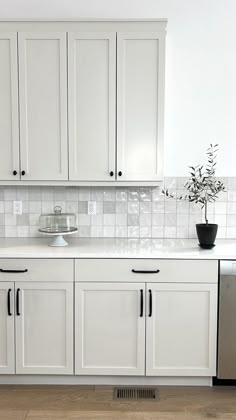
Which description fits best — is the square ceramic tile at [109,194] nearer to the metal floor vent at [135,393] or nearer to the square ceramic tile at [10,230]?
the square ceramic tile at [10,230]

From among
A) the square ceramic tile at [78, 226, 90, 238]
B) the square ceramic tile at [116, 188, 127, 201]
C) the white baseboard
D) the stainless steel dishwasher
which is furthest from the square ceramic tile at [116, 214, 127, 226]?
the white baseboard

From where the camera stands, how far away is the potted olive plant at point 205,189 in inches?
111

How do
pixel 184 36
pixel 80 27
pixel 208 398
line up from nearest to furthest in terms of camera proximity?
pixel 208 398
pixel 80 27
pixel 184 36

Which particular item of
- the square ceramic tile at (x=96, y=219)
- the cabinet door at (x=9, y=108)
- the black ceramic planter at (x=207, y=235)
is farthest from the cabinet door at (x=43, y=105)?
the black ceramic planter at (x=207, y=235)

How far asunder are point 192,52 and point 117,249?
5.28 ft

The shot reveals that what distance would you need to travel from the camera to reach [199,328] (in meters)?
2.65

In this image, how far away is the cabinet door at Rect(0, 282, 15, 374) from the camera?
2.66 metres

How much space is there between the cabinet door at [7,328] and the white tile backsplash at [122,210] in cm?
72

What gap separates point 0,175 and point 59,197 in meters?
0.52

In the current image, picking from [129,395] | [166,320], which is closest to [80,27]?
[166,320]

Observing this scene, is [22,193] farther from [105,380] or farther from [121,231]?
[105,380]

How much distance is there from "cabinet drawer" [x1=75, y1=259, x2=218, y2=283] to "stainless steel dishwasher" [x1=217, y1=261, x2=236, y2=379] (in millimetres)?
61

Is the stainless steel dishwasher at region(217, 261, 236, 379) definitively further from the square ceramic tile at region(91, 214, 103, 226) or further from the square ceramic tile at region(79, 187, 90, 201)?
the square ceramic tile at region(79, 187, 90, 201)

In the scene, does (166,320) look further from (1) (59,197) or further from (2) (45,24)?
(2) (45,24)
